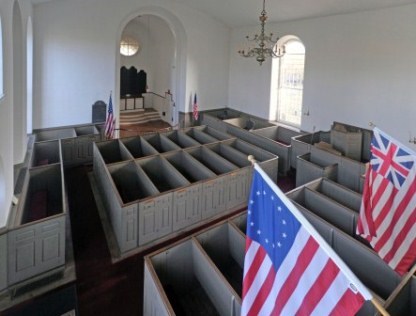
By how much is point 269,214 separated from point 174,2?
11220 mm

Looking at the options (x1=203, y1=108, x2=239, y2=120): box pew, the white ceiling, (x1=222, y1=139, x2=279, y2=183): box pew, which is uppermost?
the white ceiling

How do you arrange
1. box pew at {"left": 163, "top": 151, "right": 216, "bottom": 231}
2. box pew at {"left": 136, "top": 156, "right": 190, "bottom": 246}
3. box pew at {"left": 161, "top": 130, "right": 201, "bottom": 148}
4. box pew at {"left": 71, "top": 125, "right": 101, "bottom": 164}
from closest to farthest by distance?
1. box pew at {"left": 136, "top": 156, "right": 190, "bottom": 246}
2. box pew at {"left": 163, "top": 151, "right": 216, "bottom": 231}
3. box pew at {"left": 161, "top": 130, "right": 201, "bottom": 148}
4. box pew at {"left": 71, "top": 125, "right": 101, "bottom": 164}

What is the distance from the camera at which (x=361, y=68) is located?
8422 mm

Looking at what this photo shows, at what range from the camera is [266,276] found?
6.95 ft

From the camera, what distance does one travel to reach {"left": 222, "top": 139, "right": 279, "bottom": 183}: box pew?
7254mm

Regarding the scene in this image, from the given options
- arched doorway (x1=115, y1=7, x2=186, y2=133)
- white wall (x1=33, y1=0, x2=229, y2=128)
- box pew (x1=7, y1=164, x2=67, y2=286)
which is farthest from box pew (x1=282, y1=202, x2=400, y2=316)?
arched doorway (x1=115, y1=7, x2=186, y2=133)

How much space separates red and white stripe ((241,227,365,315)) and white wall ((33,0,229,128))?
9.77 metres

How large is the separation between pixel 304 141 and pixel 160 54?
9579 millimetres

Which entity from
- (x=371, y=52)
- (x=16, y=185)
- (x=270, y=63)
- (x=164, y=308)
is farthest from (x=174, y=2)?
(x=164, y=308)

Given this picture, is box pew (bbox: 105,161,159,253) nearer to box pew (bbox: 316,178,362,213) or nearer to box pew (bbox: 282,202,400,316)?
box pew (bbox: 282,202,400,316)

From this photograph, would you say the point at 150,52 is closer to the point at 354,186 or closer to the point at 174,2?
the point at 174,2

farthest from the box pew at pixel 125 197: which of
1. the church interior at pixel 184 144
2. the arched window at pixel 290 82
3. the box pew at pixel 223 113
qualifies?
the box pew at pixel 223 113

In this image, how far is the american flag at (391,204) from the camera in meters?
3.11

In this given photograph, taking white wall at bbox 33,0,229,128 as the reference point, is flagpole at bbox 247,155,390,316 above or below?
below
